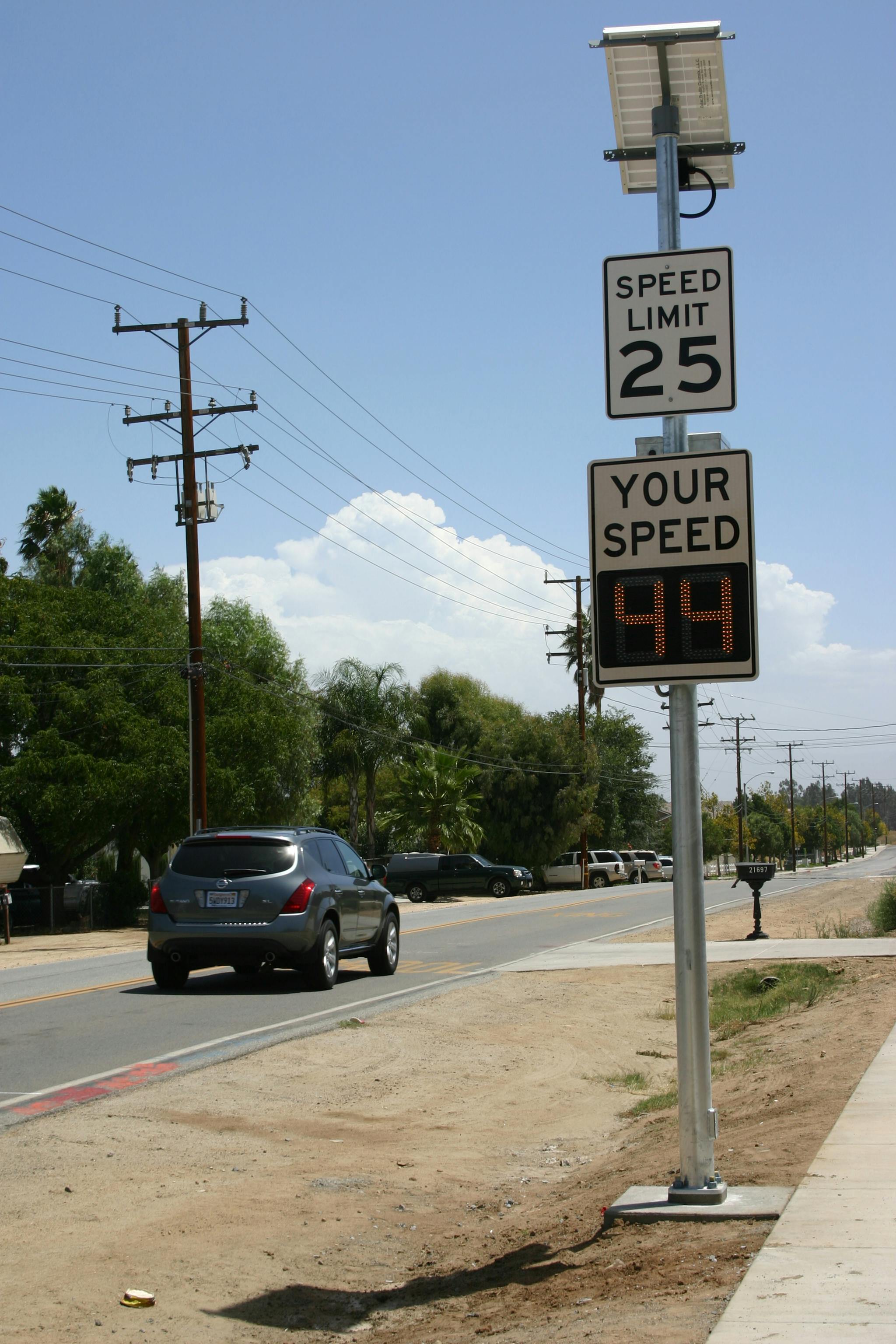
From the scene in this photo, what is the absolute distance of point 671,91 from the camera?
20.2 feet

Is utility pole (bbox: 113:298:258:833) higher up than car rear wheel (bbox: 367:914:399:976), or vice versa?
utility pole (bbox: 113:298:258:833)

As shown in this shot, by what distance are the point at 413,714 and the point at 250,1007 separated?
47.1 metres

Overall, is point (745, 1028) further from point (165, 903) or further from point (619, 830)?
point (619, 830)

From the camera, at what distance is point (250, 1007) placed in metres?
13.5

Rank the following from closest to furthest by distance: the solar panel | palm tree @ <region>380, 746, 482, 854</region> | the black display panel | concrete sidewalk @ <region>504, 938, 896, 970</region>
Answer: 1. the black display panel
2. the solar panel
3. concrete sidewalk @ <region>504, 938, 896, 970</region>
4. palm tree @ <region>380, 746, 482, 854</region>

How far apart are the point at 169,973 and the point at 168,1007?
1.22m

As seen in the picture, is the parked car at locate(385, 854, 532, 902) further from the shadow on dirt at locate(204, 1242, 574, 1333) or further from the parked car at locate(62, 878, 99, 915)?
the shadow on dirt at locate(204, 1242, 574, 1333)

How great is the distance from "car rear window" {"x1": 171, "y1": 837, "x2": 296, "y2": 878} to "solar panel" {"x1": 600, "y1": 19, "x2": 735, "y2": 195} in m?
9.35

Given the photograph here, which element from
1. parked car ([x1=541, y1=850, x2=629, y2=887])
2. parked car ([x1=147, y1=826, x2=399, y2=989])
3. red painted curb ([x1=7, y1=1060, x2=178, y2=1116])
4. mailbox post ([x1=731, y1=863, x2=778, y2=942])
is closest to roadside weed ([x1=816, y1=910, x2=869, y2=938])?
mailbox post ([x1=731, y1=863, x2=778, y2=942])

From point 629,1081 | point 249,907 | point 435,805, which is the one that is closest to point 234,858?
point 249,907

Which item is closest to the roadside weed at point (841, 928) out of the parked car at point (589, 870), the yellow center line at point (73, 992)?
the yellow center line at point (73, 992)

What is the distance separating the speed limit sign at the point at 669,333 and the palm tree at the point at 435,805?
47.8 metres

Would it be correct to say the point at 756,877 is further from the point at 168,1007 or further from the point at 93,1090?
the point at 93,1090

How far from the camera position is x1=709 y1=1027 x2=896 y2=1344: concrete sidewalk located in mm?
3906
